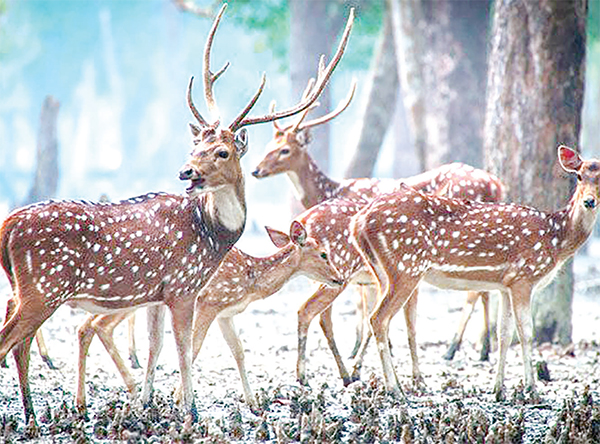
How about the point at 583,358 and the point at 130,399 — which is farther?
the point at 583,358

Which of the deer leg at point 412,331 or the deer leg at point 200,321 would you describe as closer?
the deer leg at point 200,321

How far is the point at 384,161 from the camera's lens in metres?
52.9

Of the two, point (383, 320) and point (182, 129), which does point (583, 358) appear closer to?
point (383, 320)

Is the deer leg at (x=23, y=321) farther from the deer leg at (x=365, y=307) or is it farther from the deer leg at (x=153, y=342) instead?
the deer leg at (x=365, y=307)

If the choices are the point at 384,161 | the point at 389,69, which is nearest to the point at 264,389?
the point at 389,69

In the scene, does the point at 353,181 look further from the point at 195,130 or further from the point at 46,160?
the point at 46,160

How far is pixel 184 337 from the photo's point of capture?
277 inches

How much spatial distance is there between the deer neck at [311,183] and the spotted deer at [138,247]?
3.20 metres

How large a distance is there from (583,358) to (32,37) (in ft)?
122

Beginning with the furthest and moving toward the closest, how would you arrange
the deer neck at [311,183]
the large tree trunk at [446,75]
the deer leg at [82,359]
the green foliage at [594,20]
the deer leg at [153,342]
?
the green foliage at [594,20] < the large tree trunk at [446,75] < the deer neck at [311,183] < the deer leg at [153,342] < the deer leg at [82,359]

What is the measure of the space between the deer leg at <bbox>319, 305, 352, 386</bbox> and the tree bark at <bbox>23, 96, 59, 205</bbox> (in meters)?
11.5

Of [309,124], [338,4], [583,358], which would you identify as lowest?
[583,358]

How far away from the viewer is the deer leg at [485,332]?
385 inches

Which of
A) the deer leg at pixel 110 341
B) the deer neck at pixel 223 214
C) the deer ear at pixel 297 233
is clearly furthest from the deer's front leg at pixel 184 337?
the deer ear at pixel 297 233
